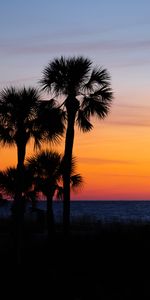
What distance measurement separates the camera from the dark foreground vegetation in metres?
22.1

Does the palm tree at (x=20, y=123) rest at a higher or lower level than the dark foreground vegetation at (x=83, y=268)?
higher

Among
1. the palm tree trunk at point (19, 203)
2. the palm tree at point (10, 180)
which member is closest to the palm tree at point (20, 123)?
the palm tree trunk at point (19, 203)

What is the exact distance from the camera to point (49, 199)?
37.8m

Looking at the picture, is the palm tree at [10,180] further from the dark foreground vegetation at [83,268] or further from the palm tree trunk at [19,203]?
the palm tree trunk at [19,203]

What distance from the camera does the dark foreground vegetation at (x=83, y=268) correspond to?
22.1 metres

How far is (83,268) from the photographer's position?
1025 inches

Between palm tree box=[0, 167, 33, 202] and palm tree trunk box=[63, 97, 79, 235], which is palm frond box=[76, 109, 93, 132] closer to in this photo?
palm tree trunk box=[63, 97, 79, 235]

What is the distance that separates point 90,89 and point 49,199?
7134mm

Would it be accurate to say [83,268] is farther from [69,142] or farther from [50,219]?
[50,219]

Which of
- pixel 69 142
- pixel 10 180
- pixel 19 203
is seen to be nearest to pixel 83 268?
pixel 19 203

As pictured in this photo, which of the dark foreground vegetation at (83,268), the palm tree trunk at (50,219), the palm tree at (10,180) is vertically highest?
the palm tree at (10,180)

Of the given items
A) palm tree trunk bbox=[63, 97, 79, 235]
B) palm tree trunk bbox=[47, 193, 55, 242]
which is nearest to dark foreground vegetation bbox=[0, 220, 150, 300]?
palm tree trunk bbox=[47, 193, 55, 242]

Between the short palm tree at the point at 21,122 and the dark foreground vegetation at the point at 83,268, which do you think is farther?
the short palm tree at the point at 21,122

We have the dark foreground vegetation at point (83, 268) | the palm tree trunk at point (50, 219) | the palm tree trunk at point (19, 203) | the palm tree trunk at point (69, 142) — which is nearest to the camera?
the dark foreground vegetation at point (83, 268)
